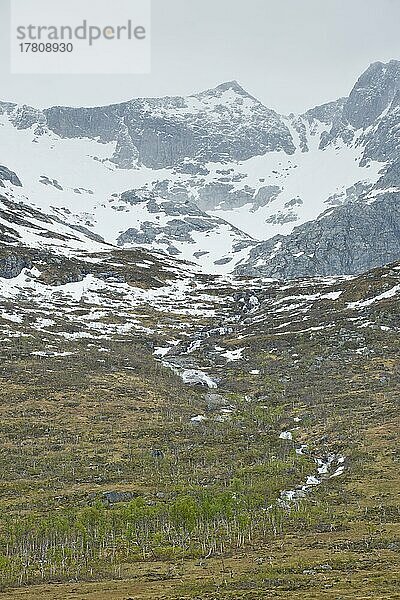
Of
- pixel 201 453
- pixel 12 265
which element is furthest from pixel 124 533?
pixel 12 265

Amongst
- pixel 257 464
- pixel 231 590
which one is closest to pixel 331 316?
pixel 257 464

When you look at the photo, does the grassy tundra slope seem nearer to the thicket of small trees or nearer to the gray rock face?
the thicket of small trees

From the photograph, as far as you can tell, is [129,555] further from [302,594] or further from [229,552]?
[302,594]

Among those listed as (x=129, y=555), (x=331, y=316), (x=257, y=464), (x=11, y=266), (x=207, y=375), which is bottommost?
(x=129, y=555)

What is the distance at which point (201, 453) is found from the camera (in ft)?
262

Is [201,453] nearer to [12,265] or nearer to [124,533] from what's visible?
[124,533]

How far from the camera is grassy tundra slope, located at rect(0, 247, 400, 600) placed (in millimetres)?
48750

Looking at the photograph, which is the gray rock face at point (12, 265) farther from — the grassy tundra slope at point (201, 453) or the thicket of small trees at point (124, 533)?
the thicket of small trees at point (124, 533)

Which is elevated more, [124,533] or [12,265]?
[12,265]

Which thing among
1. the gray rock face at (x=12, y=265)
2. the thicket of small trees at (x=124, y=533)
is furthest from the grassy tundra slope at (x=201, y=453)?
the gray rock face at (x=12, y=265)

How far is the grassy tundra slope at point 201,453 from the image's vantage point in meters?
48.8

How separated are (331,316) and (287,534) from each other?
92.0m

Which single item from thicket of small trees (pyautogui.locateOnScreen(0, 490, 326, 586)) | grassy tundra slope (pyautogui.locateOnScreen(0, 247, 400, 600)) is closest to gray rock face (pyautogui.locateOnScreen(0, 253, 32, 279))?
grassy tundra slope (pyautogui.locateOnScreen(0, 247, 400, 600))

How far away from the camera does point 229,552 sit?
53.6 meters
